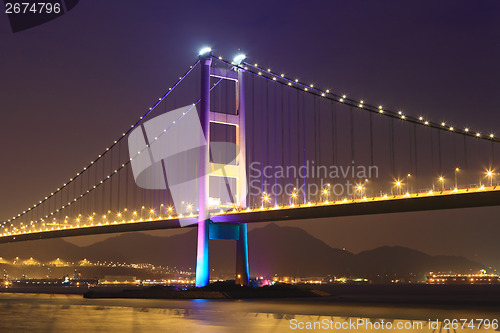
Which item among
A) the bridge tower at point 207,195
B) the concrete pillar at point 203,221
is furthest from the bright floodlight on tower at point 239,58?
the concrete pillar at point 203,221

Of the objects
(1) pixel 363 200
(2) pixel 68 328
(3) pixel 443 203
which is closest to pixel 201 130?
(1) pixel 363 200

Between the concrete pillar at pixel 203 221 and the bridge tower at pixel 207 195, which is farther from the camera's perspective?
the bridge tower at pixel 207 195

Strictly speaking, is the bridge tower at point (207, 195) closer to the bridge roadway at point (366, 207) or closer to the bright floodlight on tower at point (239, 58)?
the bridge roadway at point (366, 207)

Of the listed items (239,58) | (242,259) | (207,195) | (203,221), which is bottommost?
(242,259)

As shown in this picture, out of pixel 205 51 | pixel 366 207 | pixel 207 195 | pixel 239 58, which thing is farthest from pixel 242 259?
pixel 205 51

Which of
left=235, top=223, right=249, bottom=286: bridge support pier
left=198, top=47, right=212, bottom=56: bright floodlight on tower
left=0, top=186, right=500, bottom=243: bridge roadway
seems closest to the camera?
left=0, top=186, right=500, bottom=243: bridge roadway

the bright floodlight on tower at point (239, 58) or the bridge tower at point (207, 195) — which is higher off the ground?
the bright floodlight on tower at point (239, 58)

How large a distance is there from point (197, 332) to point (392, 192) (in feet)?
64.1

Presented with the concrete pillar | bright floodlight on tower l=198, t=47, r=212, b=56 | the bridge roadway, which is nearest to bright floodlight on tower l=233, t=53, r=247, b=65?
bright floodlight on tower l=198, t=47, r=212, b=56

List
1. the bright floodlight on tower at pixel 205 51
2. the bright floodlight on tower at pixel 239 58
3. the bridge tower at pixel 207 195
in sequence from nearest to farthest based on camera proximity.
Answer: the bridge tower at pixel 207 195 < the bright floodlight on tower at pixel 205 51 < the bright floodlight on tower at pixel 239 58

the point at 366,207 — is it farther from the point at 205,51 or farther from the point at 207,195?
the point at 205,51

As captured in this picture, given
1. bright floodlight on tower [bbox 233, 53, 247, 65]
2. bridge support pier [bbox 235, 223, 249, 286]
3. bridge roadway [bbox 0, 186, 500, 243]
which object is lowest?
bridge support pier [bbox 235, 223, 249, 286]

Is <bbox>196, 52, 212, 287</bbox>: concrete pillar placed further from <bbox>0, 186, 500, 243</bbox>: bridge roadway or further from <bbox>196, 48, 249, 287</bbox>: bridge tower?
<bbox>0, 186, 500, 243</bbox>: bridge roadway

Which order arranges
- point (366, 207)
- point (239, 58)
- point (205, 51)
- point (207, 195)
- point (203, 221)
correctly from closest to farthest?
1. point (366, 207)
2. point (207, 195)
3. point (203, 221)
4. point (205, 51)
5. point (239, 58)
